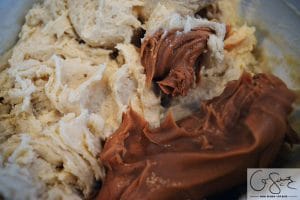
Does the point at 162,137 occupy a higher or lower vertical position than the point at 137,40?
lower

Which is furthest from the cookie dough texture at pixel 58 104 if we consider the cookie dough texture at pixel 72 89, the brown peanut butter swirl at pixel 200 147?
the brown peanut butter swirl at pixel 200 147

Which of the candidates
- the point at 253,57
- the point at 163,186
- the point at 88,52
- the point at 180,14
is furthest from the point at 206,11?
the point at 163,186

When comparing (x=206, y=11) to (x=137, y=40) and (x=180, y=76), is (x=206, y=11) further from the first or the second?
(x=180, y=76)

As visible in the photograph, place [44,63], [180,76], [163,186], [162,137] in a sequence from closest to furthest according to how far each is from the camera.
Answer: [163,186] < [162,137] < [180,76] < [44,63]

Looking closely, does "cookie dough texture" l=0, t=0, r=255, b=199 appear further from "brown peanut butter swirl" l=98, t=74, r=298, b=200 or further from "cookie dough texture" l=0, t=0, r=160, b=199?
"brown peanut butter swirl" l=98, t=74, r=298, b=200

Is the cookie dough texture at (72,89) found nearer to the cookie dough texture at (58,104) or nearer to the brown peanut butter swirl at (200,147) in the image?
the cookie dough texture at (58,104)

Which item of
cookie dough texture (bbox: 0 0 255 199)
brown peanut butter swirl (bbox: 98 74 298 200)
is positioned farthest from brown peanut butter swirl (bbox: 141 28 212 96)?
brown peanut butter swirl (bbox: 98 74 298 200)
